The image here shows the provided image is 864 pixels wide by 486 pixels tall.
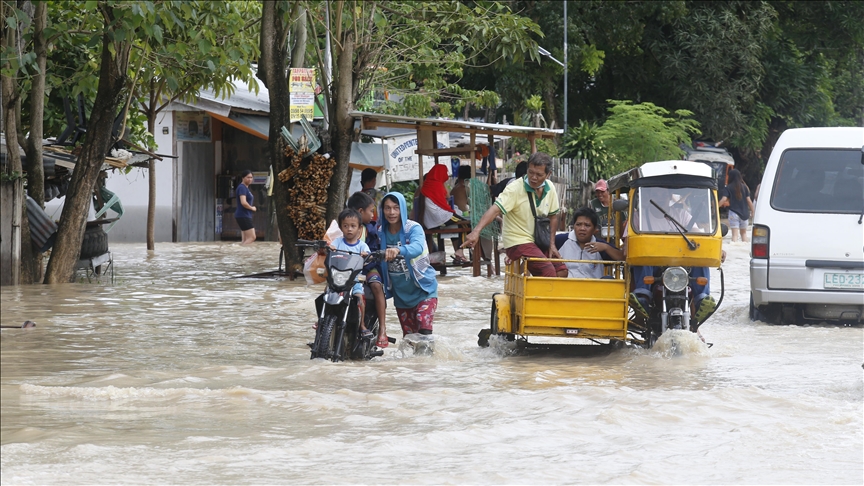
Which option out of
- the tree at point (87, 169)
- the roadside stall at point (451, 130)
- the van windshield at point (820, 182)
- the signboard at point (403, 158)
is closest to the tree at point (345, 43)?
the roadside stall at point (451, 130)

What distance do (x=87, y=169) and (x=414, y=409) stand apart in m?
8.83

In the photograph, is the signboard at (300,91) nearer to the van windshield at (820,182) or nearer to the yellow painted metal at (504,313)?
the van windshield at (820,182)

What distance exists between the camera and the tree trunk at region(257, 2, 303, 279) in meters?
15.3

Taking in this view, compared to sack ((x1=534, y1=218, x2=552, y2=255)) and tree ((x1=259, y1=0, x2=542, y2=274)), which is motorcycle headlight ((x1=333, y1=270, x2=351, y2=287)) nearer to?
sack ((x1=534, y1=218, x2=552, y2=255))

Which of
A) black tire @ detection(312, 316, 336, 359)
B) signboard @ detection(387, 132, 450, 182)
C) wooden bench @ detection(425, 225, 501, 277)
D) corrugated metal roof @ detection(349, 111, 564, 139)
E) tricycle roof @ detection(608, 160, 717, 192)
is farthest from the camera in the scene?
signboard @ detection(387, 132, 450, 182)

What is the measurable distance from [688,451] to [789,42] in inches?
1160

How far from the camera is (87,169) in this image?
1459cm

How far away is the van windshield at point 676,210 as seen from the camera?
898 cm

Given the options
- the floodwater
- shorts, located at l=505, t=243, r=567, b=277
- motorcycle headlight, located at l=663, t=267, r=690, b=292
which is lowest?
the floodwater

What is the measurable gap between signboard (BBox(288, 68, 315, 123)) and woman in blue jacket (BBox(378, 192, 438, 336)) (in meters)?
7.18

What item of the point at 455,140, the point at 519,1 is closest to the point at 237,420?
the point at 455,140

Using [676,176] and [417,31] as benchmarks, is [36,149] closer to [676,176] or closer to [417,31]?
[417,31]

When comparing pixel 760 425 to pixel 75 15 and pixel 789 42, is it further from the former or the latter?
pixel 789 42

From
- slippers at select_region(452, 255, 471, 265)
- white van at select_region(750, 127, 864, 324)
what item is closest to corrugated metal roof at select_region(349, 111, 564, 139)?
slippers at select_region(452, 255, 471, 265)
